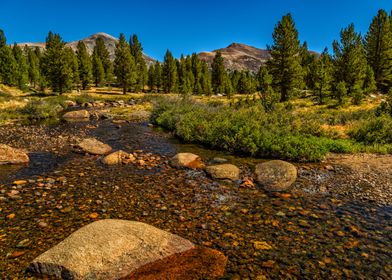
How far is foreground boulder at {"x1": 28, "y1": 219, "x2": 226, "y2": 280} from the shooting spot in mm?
5234

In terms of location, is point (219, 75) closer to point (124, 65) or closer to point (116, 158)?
point (124, 65)

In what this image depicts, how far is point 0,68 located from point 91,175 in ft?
229

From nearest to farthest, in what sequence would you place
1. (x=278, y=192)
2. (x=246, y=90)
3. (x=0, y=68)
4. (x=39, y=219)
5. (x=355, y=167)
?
(x=39, y=219) < (x=278, y=192) < (x=355, y=167) < (x=0, y=68) < (x=246, y=90)

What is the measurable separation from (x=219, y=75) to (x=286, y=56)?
37.2 metres

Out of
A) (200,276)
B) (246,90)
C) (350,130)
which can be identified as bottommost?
(200,276)

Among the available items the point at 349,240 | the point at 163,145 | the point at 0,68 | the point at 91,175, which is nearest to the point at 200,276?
the point at 349,240

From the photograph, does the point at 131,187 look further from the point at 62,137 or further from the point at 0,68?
the point at 0,68

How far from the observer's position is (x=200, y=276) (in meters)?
5.37

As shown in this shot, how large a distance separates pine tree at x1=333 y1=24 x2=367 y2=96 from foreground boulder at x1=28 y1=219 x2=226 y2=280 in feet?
142

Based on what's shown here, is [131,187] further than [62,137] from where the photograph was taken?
No

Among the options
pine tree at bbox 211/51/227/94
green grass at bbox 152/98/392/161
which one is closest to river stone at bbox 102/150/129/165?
green grass at bbox 152/98/392/161

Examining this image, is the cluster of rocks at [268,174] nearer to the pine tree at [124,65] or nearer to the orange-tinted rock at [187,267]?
the orange-tinted rock at [187,267]

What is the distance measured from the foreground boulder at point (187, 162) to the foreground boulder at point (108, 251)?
20.4 ft

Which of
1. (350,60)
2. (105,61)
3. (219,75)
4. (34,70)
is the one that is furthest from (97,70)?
(350,60)
